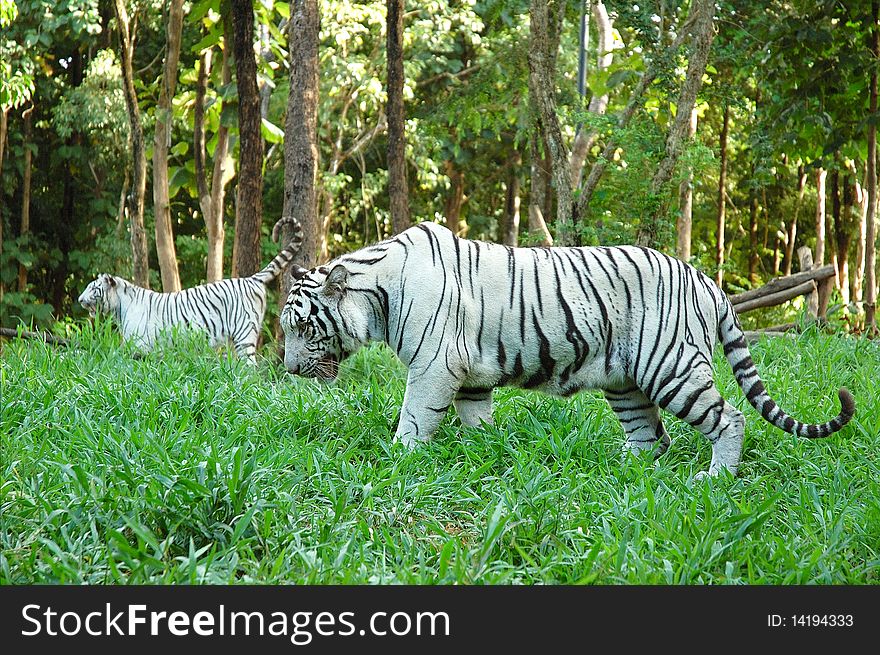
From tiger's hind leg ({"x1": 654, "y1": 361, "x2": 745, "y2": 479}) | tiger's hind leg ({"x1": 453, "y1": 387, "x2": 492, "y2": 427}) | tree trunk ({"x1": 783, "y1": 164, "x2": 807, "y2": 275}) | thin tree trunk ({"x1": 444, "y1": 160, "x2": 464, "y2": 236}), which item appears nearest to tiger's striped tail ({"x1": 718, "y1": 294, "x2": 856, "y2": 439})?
tiger's hind leg ({"x1": 654, "y1": 361, "x2": 745, "y2": 479})

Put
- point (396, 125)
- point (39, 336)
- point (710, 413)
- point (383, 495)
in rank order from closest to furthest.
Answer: point (383, 495) → point (710, 413) → point (39, 336) → point (396, 125)

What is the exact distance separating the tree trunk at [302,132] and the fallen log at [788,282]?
15.5 ft

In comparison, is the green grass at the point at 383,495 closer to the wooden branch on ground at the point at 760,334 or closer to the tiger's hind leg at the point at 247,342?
the wooden branch on ground at the point at 760,334

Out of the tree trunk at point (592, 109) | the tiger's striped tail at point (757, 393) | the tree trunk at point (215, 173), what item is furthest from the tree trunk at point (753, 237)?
the tiger's striped tail at point (757, 393)

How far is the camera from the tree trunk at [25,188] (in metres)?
18.6

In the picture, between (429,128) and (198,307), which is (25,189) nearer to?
(429,128)

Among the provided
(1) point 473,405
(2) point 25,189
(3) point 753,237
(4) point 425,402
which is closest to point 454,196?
(3) point 753,237

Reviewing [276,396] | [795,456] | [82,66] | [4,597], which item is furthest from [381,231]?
[4,597]

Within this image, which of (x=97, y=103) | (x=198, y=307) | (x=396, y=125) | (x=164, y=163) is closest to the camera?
(x=198, y=307)

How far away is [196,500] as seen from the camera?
3.71 metres

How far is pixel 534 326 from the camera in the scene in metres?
5.14

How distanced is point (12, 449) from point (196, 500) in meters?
1.48

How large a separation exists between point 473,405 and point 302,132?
14.9 feet

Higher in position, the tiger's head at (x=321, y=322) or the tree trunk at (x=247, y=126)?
the tree trunk at (x=247, y=126)
